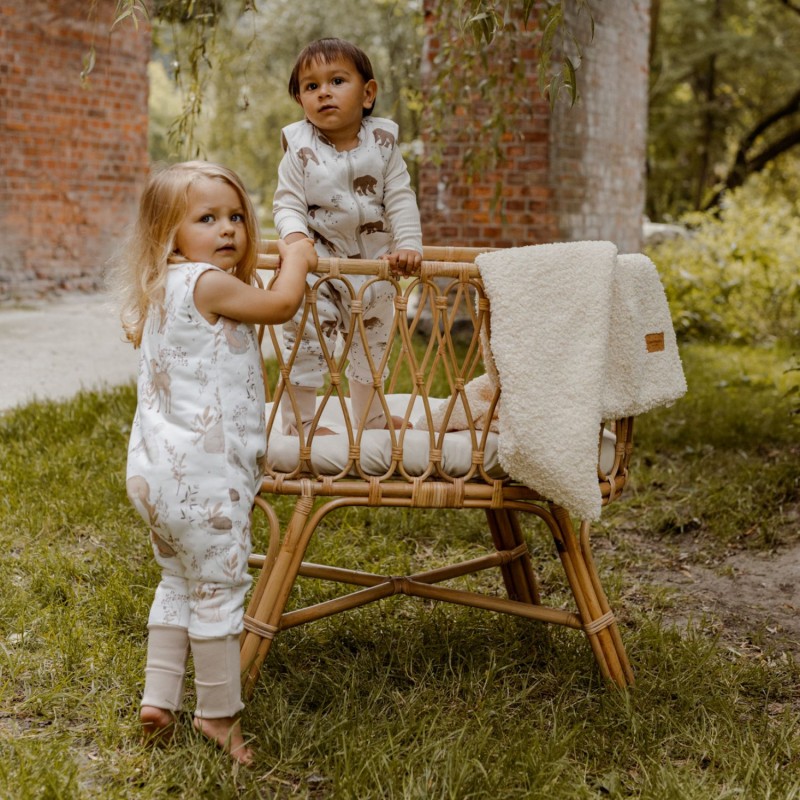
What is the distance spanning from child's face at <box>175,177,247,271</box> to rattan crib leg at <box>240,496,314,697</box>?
1.73 ft

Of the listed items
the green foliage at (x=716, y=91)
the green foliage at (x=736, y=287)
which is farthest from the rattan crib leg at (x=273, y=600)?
the green foliage at (x=716, y=91)

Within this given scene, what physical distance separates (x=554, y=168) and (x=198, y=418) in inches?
185

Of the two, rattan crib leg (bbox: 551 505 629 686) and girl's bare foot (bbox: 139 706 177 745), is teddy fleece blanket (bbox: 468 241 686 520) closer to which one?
rattan crib leg (bbox: 551 505 629 686)

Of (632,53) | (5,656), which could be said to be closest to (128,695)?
(5,656)

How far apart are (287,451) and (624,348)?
0.72 meters

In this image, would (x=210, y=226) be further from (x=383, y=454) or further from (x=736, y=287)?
(x=736, y=287)

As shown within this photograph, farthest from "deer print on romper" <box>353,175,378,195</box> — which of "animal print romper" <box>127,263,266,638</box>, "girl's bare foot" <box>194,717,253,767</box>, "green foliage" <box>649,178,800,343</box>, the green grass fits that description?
"green foliage" <box>649,178,800,343</box>

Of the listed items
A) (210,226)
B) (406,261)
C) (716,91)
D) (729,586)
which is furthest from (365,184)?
(716,91)

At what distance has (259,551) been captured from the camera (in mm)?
2990

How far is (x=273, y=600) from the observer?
210 cm

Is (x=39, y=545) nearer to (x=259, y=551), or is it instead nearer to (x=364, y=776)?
(x=259, y=551)

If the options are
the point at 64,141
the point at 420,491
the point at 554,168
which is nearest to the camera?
the point at 420,491

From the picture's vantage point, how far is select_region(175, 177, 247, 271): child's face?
74.3 inches

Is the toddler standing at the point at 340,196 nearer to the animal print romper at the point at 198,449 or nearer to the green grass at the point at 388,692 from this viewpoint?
the animal print romper at the point at 198,449
